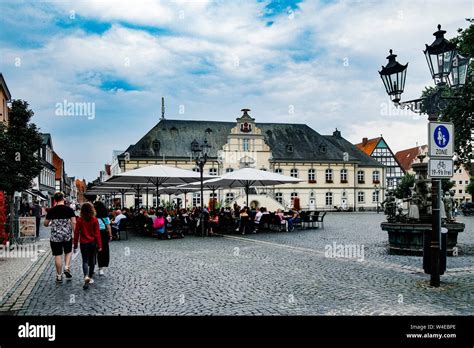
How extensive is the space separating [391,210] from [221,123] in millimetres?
48263

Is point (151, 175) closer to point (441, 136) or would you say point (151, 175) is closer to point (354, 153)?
point (441, 136)

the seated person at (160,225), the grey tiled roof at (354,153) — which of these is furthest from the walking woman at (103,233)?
the grey tiled roof at (354,153)

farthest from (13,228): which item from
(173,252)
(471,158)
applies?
(471,158)

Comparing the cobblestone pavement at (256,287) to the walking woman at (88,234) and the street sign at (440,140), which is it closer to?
the walking woman at (88,234)

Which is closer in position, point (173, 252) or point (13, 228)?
point (173, 252)

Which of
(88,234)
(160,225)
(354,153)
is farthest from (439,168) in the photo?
(354,153)

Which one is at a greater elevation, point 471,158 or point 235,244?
point 471,158

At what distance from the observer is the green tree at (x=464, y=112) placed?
25.8m

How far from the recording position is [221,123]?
62.0 m

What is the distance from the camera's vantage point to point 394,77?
896 centimetres

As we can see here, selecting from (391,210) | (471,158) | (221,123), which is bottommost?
(391,210)

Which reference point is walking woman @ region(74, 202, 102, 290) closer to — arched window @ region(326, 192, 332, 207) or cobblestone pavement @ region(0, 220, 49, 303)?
cobblestone pavement @ region(0, 220, 49, 303)

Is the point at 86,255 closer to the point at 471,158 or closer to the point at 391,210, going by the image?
the point at 391,210
